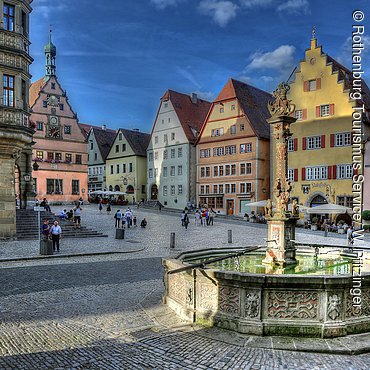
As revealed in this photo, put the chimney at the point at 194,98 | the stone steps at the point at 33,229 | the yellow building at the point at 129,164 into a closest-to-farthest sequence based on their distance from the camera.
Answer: the stone steps at the point at 33,229
the chimney at the point at 194,98
the yellow building at the point at 129,164

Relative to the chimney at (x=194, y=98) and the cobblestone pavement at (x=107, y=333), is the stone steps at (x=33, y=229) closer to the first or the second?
the cobblestone pavement at (x=107, y=333)

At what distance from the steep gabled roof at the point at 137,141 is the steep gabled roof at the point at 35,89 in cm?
1344

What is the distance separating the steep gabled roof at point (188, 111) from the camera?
55.2m

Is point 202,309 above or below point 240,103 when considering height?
below

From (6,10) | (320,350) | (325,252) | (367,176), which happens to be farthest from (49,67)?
(320,350)

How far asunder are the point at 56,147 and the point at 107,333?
48.3 metres

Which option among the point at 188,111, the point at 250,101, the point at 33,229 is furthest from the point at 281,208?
the point at 188,111

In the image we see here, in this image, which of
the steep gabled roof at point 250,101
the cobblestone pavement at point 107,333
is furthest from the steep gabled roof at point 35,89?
the cobblestone pavement at point 107,333

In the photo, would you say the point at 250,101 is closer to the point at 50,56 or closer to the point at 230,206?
the point at 230,206

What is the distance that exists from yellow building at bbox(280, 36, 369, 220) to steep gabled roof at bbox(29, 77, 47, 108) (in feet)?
103

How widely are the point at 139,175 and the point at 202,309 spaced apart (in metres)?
55.8

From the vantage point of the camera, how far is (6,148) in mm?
21953

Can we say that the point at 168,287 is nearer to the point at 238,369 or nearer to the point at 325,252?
the point at 238,369

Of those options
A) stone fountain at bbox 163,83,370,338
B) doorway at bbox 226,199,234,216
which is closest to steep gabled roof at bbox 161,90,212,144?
doorway at bbox 226,199,234,216
